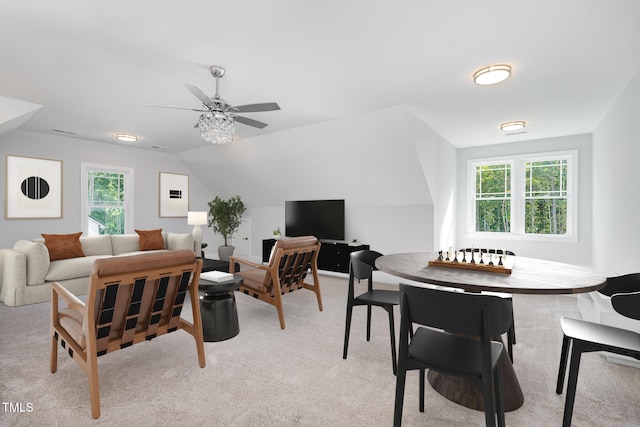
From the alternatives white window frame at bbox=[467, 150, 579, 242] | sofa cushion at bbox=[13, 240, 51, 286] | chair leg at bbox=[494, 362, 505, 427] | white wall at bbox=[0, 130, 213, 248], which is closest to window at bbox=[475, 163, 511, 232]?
white window frame at bbox=[467, 150, 579, 242]

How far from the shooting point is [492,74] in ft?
9.61

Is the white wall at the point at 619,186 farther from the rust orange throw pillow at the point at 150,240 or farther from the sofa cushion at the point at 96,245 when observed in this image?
the sofa cushion at the point at 96,245

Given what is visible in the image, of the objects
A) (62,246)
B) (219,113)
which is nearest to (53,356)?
(219,113)

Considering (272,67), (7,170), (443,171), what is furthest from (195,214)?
(443,171)

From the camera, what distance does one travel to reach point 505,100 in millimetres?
3688

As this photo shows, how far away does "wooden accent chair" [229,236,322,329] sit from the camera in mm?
3303

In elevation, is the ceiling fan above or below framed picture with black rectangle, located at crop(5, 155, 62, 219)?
above

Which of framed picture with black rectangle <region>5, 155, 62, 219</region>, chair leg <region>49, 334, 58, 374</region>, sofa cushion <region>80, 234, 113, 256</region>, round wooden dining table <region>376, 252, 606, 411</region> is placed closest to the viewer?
round wooden dining table <region>376, 252, 606, 411</region>

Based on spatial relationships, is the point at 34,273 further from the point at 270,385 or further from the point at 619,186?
the point at 619,186

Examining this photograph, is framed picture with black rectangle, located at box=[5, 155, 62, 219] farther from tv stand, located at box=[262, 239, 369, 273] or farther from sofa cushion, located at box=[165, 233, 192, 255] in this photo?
tv stand, located at box=[262, 239, 369, 273]

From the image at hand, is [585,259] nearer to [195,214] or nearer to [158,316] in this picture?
[158,316]

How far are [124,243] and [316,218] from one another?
3.43 metres

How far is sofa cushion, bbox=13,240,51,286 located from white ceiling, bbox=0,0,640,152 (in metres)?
1.84

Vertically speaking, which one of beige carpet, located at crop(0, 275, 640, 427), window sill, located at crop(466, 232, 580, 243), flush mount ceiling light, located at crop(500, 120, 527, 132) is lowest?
beige carpet, located at crop(0, 275, 640, 427)
